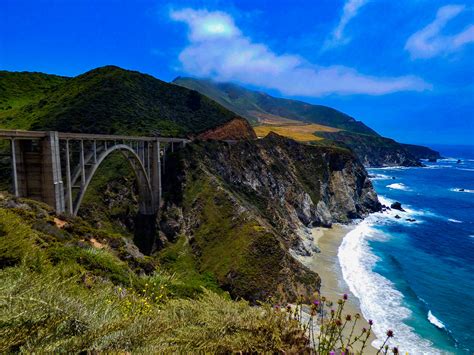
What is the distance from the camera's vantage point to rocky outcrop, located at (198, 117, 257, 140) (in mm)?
74312

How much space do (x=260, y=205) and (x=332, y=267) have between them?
639 inches

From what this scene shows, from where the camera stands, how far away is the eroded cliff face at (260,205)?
119 feet

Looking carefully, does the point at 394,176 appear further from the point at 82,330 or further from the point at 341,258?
the point at 82,330

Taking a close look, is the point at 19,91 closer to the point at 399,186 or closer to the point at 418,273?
the point at 418,273

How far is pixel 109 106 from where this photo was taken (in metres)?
66.2

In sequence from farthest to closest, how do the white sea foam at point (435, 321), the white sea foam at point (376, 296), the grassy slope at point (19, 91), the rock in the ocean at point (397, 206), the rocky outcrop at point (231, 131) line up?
the rock in the ocean at point (397, 206) → the rocky outcrop at point (231, 131) → the grassy slope at point (19, 91) → the white sea foam at point (435, 321) → the white sea foam at point (376, 296)

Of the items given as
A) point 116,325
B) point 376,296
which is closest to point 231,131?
Result: point 376,296

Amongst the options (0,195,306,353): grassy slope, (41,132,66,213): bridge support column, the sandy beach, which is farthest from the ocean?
(41,132,66,213): bridge support column

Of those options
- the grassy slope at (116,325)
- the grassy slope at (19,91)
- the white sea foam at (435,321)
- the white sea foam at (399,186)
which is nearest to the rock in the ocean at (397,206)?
the white sea foam at (399,186)

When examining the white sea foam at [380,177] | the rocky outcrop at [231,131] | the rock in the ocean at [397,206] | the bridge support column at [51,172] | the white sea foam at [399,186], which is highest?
the rocky outcrop at [231,131]

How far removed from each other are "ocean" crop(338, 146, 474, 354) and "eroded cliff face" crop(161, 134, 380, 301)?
7098 mm

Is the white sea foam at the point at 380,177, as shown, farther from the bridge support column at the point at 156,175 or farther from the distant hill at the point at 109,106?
the bridge support column at the point at 156,175

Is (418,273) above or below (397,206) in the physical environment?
below

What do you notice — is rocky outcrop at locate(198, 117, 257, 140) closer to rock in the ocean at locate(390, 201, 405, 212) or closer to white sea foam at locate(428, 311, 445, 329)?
rock in the ocean at locate(390, 201, 405, 212)
